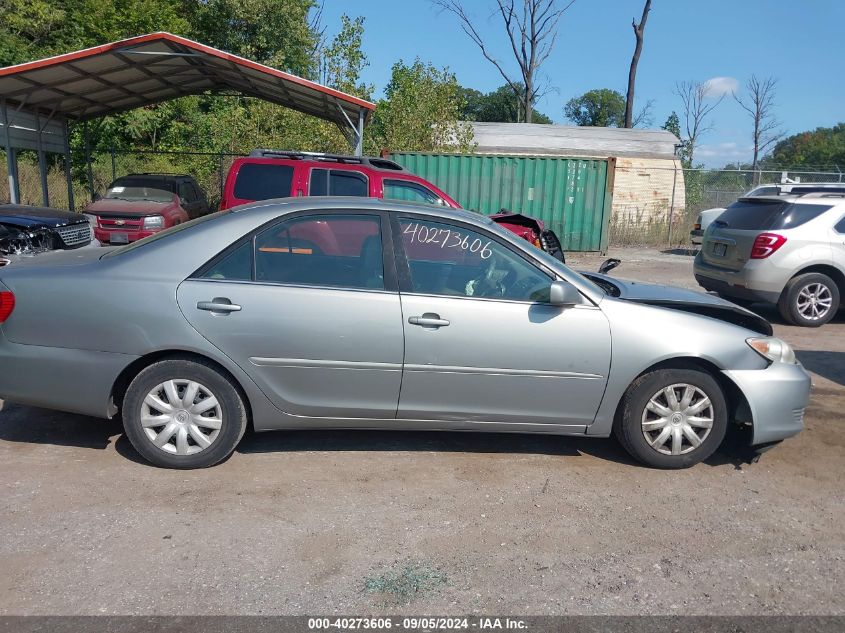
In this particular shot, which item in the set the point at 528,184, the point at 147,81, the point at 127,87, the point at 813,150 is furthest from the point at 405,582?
the point at 813,150

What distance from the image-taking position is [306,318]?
171 inches

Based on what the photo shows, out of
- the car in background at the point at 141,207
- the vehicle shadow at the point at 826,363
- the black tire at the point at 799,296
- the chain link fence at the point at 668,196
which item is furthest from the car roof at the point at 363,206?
the chain link fence at the point at 668,196

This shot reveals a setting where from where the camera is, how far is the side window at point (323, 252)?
4484mm

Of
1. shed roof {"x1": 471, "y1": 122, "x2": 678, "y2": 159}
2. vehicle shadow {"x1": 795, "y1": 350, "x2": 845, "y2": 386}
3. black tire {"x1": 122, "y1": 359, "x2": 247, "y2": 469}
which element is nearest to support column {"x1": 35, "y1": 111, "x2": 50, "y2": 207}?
black tire {"x1": 122, "y1": 359, "x2": 247, "y2": 469}

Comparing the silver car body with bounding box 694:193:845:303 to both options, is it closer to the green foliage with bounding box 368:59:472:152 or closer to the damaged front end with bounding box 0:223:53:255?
the damaged front end with bounding box 0:223:53:255

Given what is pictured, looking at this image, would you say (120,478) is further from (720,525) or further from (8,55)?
(8,55)

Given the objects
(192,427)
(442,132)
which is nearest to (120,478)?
(192,427)

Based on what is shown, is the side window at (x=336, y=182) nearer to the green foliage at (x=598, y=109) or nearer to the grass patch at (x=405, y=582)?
the grass patch at (x=405, y=582)

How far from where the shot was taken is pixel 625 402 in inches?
181

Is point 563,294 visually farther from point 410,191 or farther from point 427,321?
point 410,191

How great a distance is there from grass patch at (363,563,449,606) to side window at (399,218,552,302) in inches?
66.6

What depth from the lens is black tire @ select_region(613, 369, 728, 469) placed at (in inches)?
180

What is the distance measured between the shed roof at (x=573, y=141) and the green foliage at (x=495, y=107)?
85.3ft

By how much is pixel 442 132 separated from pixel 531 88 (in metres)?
20.9
